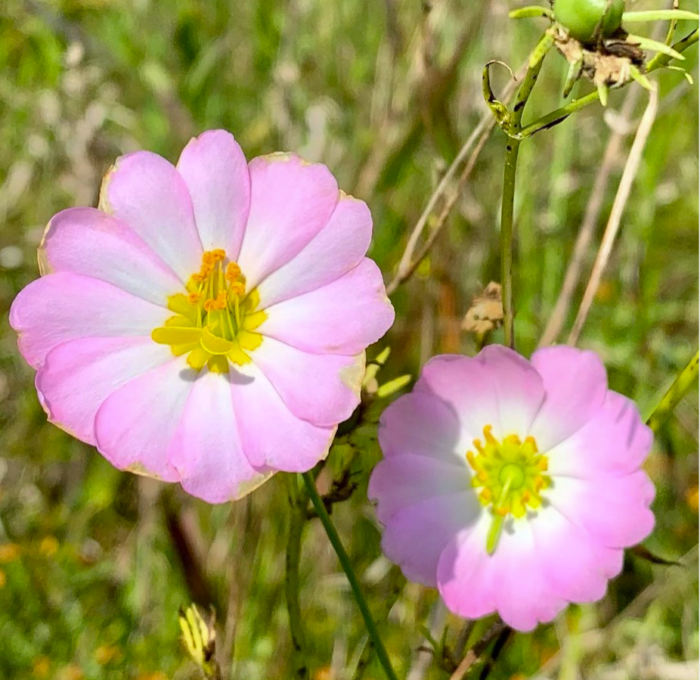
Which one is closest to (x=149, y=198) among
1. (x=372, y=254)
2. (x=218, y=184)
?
(x=218, y=184)

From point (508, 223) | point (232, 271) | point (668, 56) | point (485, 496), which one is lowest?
point (485, 496)

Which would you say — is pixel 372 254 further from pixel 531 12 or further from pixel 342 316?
pixel 531 12

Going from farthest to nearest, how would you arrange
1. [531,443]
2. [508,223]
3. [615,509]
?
[531,443] < [615,509] < [508,223]

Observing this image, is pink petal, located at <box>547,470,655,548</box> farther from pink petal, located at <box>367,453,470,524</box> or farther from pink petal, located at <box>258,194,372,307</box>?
pink petal, located at <box>258,194,372,307</box>

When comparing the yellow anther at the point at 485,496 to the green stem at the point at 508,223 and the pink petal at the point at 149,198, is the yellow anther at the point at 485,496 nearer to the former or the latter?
the green stem at the point at 508,223

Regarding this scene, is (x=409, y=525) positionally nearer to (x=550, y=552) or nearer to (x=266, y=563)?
(x=550, y=552)

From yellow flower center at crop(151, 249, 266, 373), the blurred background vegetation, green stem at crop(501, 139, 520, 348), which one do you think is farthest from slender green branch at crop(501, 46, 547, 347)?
the blurred background vegetation

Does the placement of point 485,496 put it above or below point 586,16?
below
